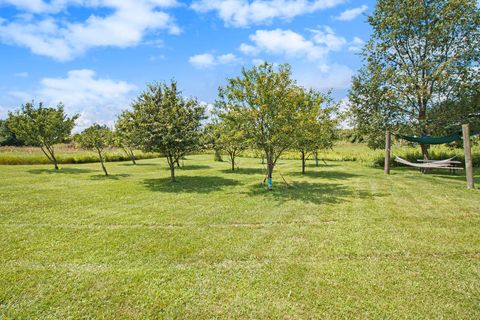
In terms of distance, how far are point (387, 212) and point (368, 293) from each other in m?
4.64

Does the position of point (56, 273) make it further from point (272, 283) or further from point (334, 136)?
point (334, 136)

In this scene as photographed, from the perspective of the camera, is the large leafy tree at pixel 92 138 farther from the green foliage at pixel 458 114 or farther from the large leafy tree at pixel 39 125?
the green foliage at pixel 458 114

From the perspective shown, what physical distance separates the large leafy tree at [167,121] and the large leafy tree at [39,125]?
957 centimetres

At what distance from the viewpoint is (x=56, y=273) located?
4.26 metres

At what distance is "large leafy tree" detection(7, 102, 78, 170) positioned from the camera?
18625mm

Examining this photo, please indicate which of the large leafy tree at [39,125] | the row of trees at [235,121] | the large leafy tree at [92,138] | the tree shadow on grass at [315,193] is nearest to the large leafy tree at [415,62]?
the row of trees at [235,121]

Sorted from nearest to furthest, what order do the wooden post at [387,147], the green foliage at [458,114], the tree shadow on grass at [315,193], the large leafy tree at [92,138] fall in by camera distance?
the tree shadow on grass at [315,193]
the wooden post at [387,147]
the green foliage at [458,114]
the large leafy tree at [92,138]

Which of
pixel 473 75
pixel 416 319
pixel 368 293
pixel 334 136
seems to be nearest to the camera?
pixel 416 319

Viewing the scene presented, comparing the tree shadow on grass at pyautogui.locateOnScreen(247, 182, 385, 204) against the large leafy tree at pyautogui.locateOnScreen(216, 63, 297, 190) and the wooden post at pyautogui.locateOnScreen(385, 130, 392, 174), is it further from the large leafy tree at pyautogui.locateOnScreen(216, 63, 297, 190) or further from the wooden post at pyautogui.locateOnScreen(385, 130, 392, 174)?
the wooden post at pyautogui.locateOnScreen(385, 130, 392, 174)

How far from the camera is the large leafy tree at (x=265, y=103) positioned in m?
10.3

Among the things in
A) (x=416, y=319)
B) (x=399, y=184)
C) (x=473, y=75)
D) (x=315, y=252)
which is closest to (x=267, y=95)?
(x=315, y=252)

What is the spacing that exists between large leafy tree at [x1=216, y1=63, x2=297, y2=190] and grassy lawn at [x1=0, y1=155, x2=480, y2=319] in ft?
10.2

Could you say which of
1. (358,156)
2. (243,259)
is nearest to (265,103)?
(243,259)

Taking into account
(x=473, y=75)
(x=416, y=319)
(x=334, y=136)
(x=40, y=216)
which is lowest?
(x=416, y=319)
